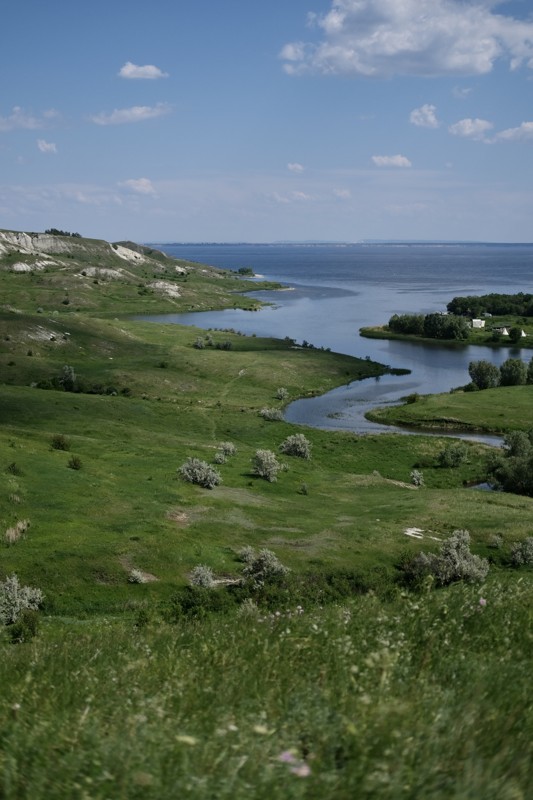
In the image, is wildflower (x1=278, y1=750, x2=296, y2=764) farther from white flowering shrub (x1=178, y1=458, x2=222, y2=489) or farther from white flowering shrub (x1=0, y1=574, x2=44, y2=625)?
white flowering shrub (x1=178, y1=458, x2=222, y2=489)

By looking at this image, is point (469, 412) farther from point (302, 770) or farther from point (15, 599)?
point (302, 770)

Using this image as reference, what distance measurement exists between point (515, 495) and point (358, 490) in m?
13.8

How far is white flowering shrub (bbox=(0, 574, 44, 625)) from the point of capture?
2900cm

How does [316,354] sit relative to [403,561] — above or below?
above

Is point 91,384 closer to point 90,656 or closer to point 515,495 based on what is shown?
point 515,495

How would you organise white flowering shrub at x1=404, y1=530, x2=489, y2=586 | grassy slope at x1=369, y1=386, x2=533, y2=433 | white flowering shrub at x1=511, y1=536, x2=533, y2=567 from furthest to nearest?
grassy slope at x1=369, y1=386, x2=533, y2=433
white flowering shrub at x1=511, y1=536, x2=533, y2=567
white flowering shrub at x1=404, y1=530, x2=489, y2=586

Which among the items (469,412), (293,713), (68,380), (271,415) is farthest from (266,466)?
(293,713)

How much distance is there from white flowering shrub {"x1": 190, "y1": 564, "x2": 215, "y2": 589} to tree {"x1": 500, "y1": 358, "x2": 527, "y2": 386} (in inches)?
3656

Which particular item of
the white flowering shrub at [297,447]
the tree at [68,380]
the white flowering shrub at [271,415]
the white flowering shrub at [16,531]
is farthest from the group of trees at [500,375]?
the white flowering shrub at [16,531]

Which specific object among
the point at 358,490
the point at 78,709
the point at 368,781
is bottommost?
the point at 358,490

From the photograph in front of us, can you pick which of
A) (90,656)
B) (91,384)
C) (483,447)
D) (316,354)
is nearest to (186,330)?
(316,354)

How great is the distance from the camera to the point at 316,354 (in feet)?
463

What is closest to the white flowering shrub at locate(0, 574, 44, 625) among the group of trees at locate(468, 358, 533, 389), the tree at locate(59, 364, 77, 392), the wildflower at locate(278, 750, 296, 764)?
the wildflower at locate(278, 750, 296, 764)

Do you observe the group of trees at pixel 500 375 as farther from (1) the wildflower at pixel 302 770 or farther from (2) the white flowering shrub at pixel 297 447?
(1) the wildflower at pixel 302 770
